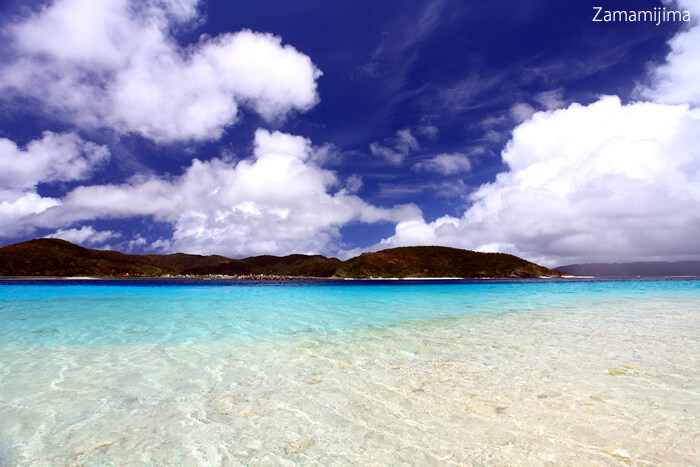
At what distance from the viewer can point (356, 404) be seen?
5129mm

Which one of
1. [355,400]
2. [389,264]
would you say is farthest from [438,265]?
[355,400]

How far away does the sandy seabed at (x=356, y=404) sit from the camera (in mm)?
3641

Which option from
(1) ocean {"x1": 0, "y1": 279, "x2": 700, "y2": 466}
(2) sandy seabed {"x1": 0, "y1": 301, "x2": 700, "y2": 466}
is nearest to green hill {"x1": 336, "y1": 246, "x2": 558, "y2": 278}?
(1) ocean {"x1": 0, "y1": 279, "x2": 700, "y2": 466}

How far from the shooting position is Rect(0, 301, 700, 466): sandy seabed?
3.64m

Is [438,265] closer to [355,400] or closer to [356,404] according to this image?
[355,400]

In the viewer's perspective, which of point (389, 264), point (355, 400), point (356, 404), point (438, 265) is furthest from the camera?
point (438, 265)

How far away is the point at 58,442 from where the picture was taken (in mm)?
4008

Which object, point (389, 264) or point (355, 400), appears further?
point (389, 264)

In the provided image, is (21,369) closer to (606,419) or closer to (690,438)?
(606,419)

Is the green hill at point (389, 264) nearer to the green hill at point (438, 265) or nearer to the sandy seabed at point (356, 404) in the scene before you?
the green hill at point (438, 265)

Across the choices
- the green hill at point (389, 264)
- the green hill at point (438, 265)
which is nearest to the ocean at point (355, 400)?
the green hill at point (389, 264)

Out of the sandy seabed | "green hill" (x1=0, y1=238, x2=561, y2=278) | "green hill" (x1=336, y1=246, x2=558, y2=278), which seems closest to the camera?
the sandy seabed

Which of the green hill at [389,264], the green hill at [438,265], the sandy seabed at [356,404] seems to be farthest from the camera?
the green hill at [438,265]

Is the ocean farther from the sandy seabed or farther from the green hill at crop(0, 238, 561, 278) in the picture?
the green hill at crop(0, 238, 561, 278)
